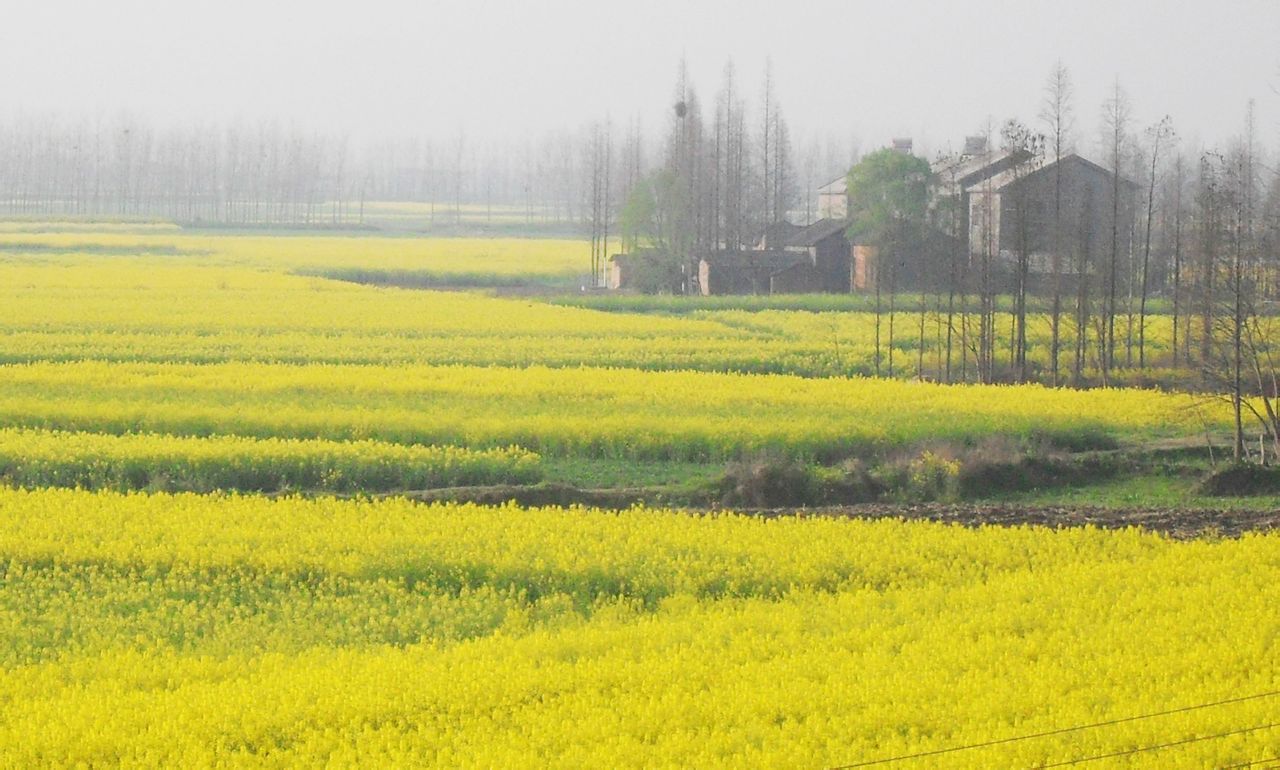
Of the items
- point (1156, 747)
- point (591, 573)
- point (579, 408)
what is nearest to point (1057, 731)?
point (1156, 747)

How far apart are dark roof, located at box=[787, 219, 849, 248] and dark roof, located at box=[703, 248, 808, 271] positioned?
647 mm

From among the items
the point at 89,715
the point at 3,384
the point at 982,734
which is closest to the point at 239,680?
the point at 89,715

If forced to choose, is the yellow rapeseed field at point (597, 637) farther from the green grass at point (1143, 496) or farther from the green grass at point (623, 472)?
the green grass at point (1143, 496)

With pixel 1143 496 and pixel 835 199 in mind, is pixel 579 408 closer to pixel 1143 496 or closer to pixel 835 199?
pixel 1143 496

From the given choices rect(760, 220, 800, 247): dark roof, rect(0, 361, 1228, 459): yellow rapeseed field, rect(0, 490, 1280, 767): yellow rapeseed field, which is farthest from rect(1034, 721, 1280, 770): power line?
rect(760, 220, 800, 247): dark roof

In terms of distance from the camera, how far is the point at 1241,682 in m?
14.2

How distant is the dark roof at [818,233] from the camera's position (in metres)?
69.5

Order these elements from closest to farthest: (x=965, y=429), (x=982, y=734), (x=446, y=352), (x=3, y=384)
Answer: (x=982, y=734) < (x=965, y=429) < (x=3, y=384) < (x=446, y=352)

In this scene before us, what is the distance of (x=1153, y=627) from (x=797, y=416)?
16.5m

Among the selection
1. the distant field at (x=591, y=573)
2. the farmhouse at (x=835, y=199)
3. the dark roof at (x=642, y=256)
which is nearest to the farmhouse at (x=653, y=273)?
the dark roof at (x=642, y=256)

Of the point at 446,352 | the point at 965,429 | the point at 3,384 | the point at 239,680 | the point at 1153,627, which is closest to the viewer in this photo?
the point at 239,680

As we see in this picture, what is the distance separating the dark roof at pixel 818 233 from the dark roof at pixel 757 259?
2.12ft

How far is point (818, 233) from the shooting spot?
2795 inches

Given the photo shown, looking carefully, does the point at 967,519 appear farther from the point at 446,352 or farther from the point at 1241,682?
the point at 446,352
